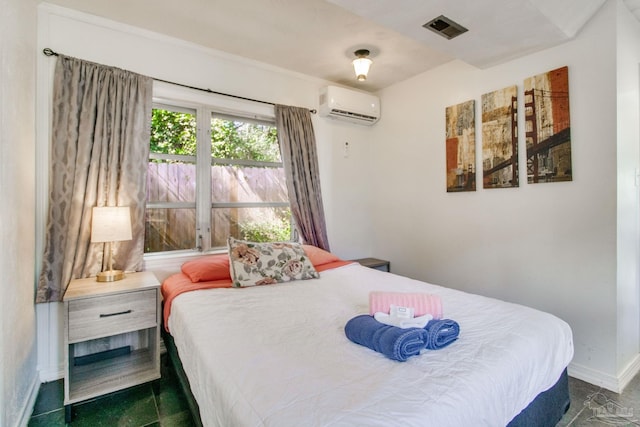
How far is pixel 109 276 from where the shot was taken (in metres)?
2.12

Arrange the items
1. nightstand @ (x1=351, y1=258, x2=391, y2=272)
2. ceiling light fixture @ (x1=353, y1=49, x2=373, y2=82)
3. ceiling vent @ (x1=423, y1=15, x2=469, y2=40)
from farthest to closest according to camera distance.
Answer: nightstand @ (x1=351, y1=258, x2=391, y2=272) < ceiling light fixture @ (x1=353, y1=49, x2=373, y2=82) < ceiling vent @ (x1=423, y1=15, x2=469, y2=40)


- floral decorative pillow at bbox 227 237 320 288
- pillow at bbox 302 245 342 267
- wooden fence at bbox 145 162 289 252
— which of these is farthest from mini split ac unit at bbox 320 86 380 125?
floral decorative pillow at bbox 227 237 320 288

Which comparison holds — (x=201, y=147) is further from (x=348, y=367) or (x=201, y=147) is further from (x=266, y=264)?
(x=348, y=367)

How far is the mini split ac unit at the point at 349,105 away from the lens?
10.9 feet

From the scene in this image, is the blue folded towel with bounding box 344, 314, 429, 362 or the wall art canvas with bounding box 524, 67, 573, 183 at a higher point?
the wall art canvas with bounding box 524, 67, 573, 183

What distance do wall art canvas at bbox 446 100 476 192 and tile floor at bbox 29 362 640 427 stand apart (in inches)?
66.0

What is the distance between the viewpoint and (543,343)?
1.41 meters

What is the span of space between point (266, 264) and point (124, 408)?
46.8 inches

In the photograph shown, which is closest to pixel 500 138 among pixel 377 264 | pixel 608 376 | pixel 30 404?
pixel 377 264

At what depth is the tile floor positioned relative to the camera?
1.75 metres

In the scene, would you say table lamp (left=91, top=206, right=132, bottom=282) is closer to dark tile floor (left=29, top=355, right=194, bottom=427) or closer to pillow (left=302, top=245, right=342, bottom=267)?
dark tile floor (left=29, top=355, right=194, bottom=427)

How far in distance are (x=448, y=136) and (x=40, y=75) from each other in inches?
127

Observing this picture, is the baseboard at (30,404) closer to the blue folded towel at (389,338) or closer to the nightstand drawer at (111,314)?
the nightstand drawer at (111,314)

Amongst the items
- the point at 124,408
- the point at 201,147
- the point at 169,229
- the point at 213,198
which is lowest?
the point at 124,408
